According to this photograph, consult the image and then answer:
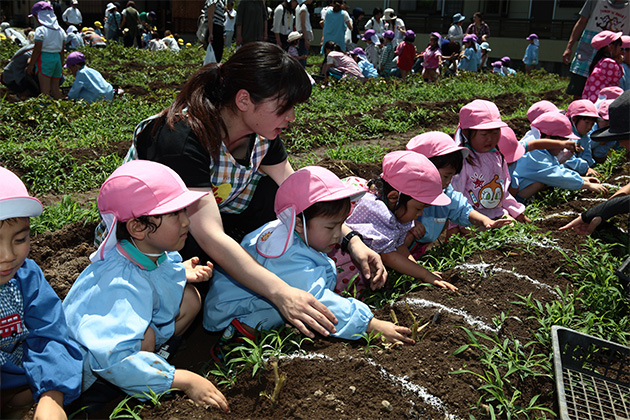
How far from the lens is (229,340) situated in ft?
8.70

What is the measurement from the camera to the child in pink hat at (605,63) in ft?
22.1

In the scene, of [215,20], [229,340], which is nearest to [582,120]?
[229,340]

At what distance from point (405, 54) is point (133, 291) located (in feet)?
42.8

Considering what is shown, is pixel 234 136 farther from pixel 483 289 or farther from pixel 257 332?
pixel 483 289

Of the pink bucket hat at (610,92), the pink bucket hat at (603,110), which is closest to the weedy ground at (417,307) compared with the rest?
the pink bucket hat at (603,110)

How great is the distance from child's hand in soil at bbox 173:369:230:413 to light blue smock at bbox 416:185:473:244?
197 centimetres

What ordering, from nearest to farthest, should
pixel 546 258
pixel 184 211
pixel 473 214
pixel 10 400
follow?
pixel 10 400, pixel 184 211, pixel 546 258, pixel 473 214

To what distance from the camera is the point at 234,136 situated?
2832mm

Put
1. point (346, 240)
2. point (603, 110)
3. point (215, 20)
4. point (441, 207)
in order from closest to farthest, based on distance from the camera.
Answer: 1. point (346, 240)
2. point (441, 207)
3. point (603, 110)
4. point (215, 20)

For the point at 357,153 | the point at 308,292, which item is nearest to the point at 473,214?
the point at 308,292

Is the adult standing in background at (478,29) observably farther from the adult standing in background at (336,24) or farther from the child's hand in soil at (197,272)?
the child's hand in soil at (197,272)

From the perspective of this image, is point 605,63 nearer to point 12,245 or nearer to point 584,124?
point 584,124

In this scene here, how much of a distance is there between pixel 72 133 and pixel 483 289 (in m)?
4.94

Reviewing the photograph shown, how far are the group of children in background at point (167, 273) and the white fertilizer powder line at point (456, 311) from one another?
224 mm
